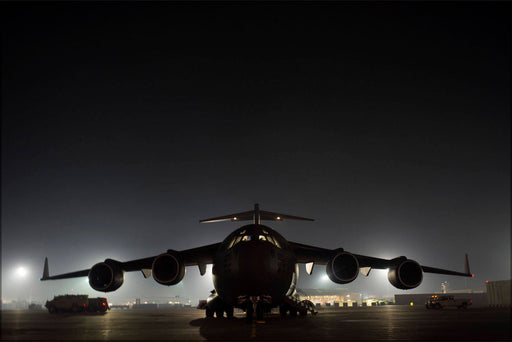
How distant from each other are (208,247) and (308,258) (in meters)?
4.83

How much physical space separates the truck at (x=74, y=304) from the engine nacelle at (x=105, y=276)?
55.1 ft

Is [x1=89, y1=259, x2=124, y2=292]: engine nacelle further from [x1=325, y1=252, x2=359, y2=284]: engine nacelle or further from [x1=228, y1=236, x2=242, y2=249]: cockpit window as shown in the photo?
[x1=325, y1=252, x2=359, y2=284]: engine nacelle

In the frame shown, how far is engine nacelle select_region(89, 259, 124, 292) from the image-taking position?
17.2 meters

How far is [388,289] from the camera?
261ft

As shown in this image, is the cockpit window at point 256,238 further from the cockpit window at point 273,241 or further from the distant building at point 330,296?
the distant building at point 330,296

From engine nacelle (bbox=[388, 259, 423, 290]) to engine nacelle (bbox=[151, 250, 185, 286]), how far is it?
355 inches

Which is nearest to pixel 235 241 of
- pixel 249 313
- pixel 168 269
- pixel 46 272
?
pixel 249 313

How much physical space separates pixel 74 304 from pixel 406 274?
2595 centimetres

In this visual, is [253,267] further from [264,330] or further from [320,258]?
[320,258]

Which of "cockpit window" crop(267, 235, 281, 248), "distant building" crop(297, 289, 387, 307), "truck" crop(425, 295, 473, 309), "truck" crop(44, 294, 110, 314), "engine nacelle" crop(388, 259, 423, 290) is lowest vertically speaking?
"distant building" crop(297, 289, 387, 307)

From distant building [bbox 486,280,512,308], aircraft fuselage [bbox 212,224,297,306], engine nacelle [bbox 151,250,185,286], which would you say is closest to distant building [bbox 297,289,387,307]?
distant building [bbox 486,280,512,308]

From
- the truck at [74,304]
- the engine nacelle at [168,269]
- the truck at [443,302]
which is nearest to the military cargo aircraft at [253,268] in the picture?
the engine nacelle at [168,269]

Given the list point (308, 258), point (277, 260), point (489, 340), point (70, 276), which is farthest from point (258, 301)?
point (70, 276)

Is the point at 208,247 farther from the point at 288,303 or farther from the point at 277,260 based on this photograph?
the point at 277,260
